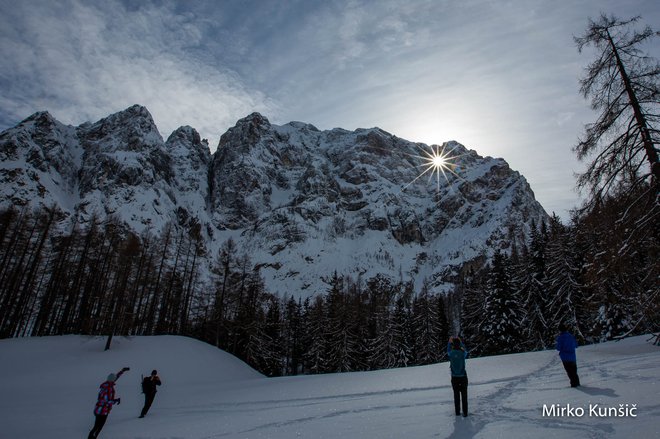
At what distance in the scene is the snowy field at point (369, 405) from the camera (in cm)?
667

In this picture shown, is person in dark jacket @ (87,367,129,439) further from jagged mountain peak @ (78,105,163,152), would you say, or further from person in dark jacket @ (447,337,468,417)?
jagged mountain peak @ (78,105,163,152)

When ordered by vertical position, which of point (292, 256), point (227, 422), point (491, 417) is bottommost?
point (227, 422)

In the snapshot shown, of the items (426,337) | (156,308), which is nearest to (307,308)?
(426,337)

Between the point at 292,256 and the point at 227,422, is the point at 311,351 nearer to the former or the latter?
the point at 227,422

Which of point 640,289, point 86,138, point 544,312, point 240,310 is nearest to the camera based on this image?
point 640,289

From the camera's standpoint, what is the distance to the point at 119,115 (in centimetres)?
18012

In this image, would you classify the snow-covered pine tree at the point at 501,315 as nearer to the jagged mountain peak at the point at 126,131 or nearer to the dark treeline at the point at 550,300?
the dark treeline at the point at 550,300

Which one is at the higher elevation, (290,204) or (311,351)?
(290,204)

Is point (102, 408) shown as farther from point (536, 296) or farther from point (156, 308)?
point (156, 308)

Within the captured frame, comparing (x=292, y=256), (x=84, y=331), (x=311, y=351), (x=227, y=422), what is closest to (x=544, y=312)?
(x=311, y=351)

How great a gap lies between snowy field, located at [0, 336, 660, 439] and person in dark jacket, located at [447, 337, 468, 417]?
15.7 inches

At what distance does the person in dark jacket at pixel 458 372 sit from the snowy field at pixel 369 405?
Result: 40 cm

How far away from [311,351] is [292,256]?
129295 mm

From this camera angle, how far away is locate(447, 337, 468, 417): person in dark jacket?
7938mm
